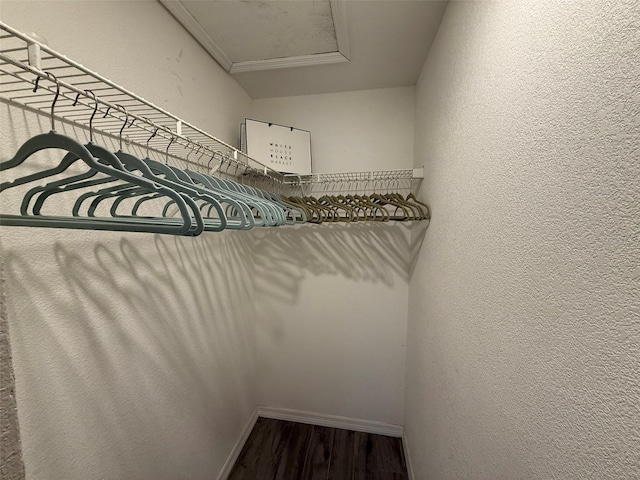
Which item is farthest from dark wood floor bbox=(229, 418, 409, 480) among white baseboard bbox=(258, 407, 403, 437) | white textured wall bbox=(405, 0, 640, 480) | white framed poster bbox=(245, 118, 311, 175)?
white framed poster bbox=(245, 118, 311, 175)

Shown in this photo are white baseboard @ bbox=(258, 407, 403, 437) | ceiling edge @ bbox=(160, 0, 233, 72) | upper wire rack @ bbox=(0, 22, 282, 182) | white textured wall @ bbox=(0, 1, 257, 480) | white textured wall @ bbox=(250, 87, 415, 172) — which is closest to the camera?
upper wire rack @ bbox=(0, 22, 282, 182)

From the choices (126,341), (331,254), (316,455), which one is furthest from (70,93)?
(316,455)

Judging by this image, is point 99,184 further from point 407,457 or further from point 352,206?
point 407,457

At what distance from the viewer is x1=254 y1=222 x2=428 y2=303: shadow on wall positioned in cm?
162

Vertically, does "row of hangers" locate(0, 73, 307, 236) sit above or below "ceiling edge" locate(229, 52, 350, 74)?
below

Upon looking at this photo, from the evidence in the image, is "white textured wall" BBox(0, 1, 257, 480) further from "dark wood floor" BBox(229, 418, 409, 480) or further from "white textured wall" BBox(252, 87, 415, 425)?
"white textured wall" BBox(252, 87, 415, 425)

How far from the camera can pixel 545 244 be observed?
0.42 m

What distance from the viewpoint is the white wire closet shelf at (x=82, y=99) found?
0.41m

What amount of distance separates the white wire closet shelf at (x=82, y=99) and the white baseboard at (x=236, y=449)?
1.70 meters

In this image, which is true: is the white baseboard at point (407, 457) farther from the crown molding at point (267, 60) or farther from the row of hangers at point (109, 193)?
the crown molding at point (267, 60)

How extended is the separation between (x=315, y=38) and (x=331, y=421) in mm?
2416

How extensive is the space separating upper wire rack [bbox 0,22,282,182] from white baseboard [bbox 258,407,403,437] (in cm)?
190

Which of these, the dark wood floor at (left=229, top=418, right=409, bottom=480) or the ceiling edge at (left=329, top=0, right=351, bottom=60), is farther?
the dark wood floor at (left=229, top=418, right=409, bottom=480)

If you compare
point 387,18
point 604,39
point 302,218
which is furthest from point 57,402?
point 387,18
